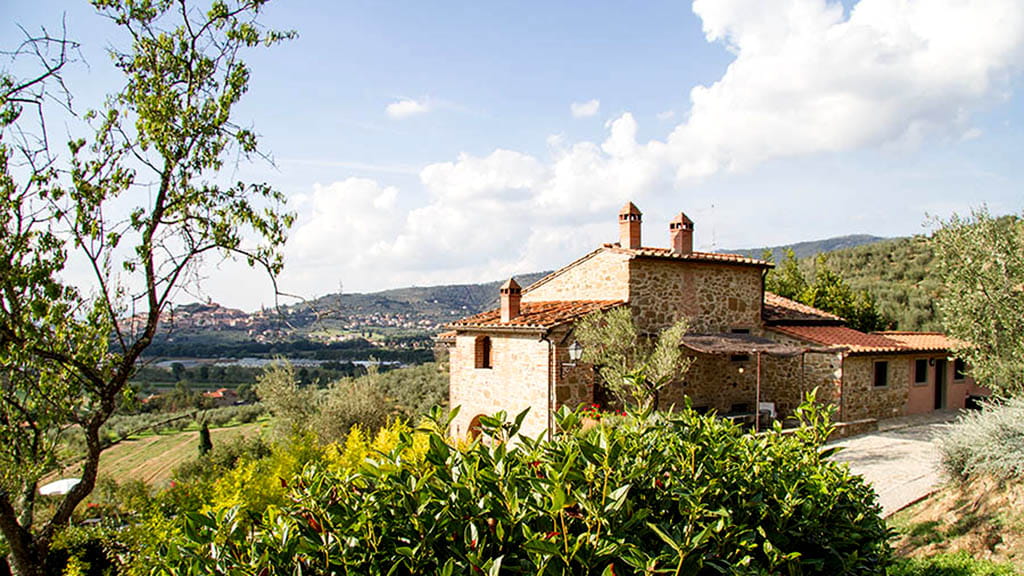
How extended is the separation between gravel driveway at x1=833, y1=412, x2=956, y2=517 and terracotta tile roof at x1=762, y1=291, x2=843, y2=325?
4072mm

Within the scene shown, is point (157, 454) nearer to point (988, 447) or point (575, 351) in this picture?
point (575, 351)

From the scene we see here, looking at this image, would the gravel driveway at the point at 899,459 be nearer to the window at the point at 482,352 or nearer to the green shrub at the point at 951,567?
the green shrub at the point at 951,567

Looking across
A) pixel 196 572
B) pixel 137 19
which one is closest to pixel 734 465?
pixel 196 572

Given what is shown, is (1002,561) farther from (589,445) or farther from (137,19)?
(137,19)

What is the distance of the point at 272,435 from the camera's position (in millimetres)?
21438

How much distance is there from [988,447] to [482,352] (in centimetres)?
1142

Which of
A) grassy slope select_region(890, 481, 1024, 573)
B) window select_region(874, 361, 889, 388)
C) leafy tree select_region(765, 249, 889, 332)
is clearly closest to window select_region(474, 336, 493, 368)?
grassy slope select_region(890, 481, 1024, 573)

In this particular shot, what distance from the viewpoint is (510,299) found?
16.0 meters

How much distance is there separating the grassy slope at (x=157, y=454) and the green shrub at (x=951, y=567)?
1928cm

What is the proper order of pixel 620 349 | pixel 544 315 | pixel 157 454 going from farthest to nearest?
pixel 157 454
pixel 544 315
pixel 620 349

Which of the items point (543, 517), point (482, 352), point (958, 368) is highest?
point (543, 517)

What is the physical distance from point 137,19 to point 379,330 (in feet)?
152

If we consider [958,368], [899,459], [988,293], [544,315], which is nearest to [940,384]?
[958,368]

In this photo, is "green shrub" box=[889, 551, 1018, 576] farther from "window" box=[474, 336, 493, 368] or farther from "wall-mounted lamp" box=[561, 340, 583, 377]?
"window" box=[474, 336, 493, 368]
